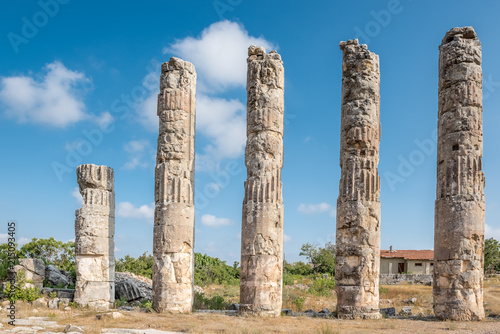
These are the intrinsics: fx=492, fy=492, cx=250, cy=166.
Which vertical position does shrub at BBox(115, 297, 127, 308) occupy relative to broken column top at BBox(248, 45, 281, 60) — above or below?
below

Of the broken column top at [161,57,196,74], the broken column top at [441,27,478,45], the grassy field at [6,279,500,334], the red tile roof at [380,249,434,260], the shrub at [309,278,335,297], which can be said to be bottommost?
the shrub at [309,278,335,297]

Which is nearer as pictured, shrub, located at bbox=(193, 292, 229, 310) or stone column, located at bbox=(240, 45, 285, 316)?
stone column, located at bbox=(240, 45, 285, 316)

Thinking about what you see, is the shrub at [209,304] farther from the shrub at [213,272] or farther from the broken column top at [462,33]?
the broken column top at [462,33]

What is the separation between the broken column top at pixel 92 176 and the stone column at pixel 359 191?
8.53 meters

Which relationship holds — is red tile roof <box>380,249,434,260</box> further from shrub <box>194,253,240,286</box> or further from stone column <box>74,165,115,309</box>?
stone column <box>74,165,115,309</box>

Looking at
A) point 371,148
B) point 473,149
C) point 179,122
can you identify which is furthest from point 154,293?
point 473,149

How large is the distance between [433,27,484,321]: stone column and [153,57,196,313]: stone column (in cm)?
820

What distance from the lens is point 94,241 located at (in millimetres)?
17609

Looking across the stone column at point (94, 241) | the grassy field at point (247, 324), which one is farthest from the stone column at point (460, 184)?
the stone column at point (94, 241)

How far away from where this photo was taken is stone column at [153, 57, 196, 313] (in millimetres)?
16031

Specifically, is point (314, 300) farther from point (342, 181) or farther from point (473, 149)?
point (473, 149)

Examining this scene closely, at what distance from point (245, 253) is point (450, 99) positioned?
28.0 ft

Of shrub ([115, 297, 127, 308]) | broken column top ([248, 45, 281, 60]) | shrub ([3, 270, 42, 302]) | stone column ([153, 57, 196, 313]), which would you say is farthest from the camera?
shrub ([115, 297, 127, 308])

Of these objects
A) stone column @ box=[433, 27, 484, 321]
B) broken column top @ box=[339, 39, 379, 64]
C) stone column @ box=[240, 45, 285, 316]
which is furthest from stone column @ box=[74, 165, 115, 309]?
stone column @ box=[433, 27, 484, 321]
